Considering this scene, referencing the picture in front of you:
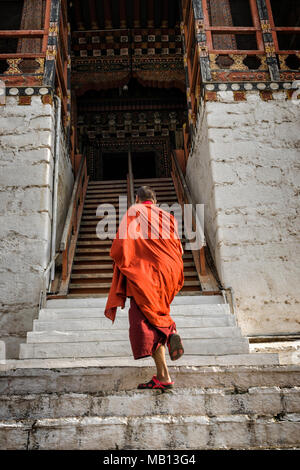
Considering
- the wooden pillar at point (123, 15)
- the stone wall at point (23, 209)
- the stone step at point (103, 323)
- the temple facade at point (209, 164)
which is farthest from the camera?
the wooden pillar at point (123, 15)

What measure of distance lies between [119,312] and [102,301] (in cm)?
39

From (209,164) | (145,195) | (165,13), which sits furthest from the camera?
(165,13)

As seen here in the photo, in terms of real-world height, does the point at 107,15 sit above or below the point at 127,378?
above

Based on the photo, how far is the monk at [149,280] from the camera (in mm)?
Result: 2291

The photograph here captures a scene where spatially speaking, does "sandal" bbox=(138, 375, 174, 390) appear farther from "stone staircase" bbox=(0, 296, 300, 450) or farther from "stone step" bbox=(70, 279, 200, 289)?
"stone step" bbox=(70, 279, 200, 289)

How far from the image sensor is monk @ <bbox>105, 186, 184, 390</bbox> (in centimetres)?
229

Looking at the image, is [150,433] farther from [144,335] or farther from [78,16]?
[78,16]

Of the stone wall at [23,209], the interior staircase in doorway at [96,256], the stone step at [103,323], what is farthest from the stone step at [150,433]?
the interior staircase in doorway at [96,256]

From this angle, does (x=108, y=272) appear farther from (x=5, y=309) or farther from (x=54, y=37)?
(x=54, y=37)

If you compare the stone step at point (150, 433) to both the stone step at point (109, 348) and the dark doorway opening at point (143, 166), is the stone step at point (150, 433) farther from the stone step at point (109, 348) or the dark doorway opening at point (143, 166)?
the dark doorway opening at point (143, 166)

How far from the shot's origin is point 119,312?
388cm

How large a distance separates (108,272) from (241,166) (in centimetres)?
230

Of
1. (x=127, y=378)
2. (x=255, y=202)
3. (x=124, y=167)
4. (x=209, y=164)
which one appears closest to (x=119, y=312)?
(x=127, y=378)
